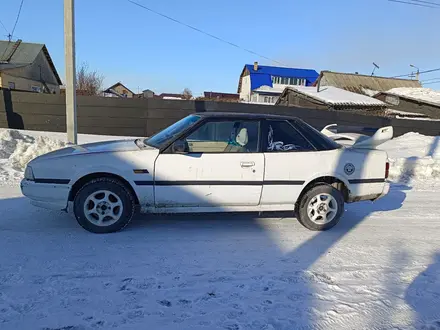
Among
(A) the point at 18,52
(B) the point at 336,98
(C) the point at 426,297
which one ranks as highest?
(A) the point at 18,52

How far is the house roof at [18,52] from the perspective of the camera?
31172 mm

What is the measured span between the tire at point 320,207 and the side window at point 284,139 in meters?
0.61

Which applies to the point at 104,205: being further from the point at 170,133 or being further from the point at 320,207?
the point at 320,207

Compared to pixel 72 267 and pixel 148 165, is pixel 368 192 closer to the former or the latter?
pixel 148 165

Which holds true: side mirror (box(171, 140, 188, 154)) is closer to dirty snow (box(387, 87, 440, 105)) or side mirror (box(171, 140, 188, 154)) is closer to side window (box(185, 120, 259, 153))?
side window (box(185, 120, 259, 153))

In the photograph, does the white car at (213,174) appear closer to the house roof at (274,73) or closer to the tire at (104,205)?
the tire at (104,205)

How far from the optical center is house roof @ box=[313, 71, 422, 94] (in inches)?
1500

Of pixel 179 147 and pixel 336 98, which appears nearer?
pixel 179 147

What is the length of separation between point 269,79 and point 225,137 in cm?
5736

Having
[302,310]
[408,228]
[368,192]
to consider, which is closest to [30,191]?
[302,310]

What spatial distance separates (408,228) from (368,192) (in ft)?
2.95

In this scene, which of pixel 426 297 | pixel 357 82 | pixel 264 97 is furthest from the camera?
pixel 264 97

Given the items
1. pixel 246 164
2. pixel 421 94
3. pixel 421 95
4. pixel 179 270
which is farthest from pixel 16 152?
pixel 421 94

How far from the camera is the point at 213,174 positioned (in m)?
4.07
